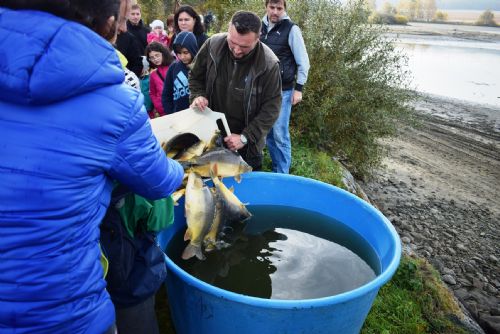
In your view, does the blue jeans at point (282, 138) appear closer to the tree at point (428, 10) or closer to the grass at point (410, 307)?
the grass at point (410, 307)

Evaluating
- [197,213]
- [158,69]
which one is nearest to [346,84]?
[158,69]

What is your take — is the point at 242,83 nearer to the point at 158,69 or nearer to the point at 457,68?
the point at 158,69

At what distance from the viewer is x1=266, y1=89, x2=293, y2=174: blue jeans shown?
17.5 ft

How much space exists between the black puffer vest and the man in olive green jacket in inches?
57.5

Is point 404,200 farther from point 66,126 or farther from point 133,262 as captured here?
point 66,126

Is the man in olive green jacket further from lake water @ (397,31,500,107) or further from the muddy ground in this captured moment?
lake water @ (397,31,500,107)

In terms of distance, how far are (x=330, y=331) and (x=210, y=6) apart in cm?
1284

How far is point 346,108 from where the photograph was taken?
7.65 m

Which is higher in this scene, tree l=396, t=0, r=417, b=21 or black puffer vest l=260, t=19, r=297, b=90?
tree l=396, t=0, r=417, b=21

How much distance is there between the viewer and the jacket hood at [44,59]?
121cm

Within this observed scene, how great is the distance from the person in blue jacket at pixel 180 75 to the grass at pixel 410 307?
7.50ft

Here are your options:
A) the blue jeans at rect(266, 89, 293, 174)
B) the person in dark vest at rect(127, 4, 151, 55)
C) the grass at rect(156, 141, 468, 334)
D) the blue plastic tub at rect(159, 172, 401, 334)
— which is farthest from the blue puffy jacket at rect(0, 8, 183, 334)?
the person in dark vest at rect(127, 4, 151, 55)

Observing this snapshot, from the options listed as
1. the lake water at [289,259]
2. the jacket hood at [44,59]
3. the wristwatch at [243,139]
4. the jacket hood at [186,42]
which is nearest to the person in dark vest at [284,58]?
the jacket hood at [186,42]

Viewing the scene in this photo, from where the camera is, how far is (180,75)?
4664mm
